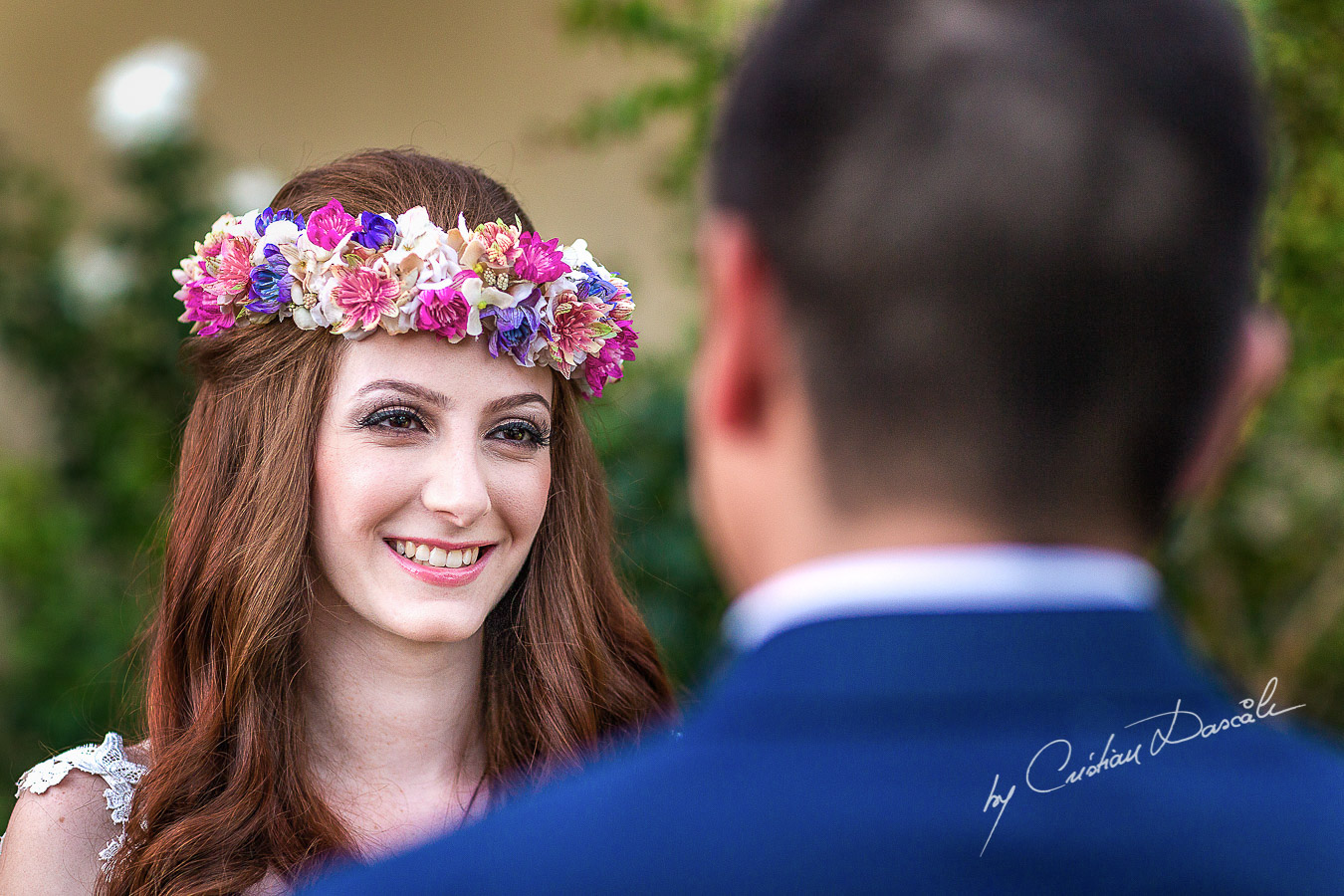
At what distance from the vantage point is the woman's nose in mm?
2246

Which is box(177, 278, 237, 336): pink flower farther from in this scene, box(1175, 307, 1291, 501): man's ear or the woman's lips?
box(1175, 307, 1291, 501): man's ear


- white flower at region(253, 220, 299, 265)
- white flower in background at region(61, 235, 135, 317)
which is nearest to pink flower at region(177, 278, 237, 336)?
white flower at region(253, 220, 299, 265)

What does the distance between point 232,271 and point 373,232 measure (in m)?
0.28

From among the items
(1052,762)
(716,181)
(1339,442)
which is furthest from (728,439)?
(1339,442)

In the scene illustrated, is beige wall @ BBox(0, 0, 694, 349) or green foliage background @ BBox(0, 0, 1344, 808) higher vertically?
beige wall @ BBox(0, 0, 694, 349)

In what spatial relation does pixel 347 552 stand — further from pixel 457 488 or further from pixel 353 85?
pixel 353 85

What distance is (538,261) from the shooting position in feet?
7.96

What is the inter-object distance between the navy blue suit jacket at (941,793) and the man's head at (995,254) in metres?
0.08

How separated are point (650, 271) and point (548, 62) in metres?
1.11

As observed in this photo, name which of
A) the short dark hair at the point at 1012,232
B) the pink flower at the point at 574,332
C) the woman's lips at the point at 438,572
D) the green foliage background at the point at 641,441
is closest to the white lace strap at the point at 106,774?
the woman's lips at the point at 438,572

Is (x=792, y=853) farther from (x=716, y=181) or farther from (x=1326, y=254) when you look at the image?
(x=1326, y=254)

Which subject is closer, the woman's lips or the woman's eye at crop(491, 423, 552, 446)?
the woman's lips

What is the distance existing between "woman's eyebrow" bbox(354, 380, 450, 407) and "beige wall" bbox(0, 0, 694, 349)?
3.48 metres

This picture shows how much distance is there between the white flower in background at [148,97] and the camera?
17.2 feet
